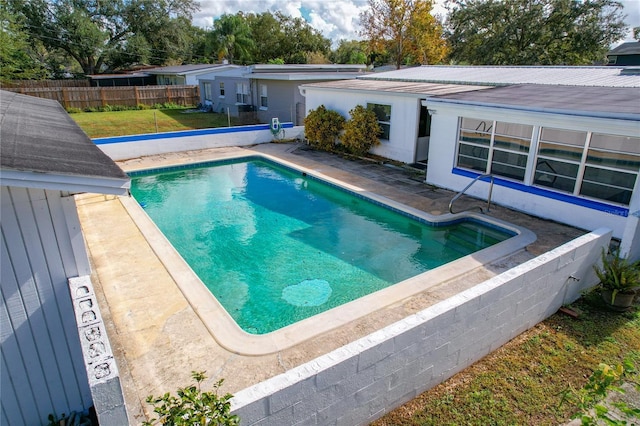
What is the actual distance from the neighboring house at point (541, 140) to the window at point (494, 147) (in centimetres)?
3

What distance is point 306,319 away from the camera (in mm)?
6023

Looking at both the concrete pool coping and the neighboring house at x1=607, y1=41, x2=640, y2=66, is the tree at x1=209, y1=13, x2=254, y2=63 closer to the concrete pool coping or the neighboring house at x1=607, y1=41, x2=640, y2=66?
the neighboring house at x1=607, y1=41, x2=640, y2=66

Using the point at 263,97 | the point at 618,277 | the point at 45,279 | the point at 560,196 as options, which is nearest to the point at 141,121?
the point at 263,97

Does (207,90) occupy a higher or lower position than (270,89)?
lower

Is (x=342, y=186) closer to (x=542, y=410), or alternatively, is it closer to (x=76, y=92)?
(x=542, y=410)

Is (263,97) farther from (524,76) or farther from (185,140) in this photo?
(524,76)

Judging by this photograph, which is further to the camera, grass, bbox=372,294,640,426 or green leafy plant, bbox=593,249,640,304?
green leafy plant, bbox=593,249,640,304

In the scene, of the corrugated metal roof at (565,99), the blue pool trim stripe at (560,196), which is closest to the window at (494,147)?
the blue pool trim stripe at (560,196)

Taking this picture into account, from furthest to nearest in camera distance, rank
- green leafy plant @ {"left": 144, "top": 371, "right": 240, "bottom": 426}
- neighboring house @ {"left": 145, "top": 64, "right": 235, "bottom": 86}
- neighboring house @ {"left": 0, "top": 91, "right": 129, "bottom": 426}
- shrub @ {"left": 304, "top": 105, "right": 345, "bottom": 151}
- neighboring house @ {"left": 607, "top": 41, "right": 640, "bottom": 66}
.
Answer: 1. neighboring house @ {"left": 145, "top": 64, "right": 235, "bottom": 86}
2. neighboring house @ {"left": 607, "top": 41, "right": 640, "bottom": 66}
3. shrub @ {"left": 304, "top": 105, "right": 345, "bottom": 151}
4. neighboring house @ {"left": 0, "top": 91, "right": 129, "bottom": 426}
5. green leafy plant @ {"left": 144, "top": 371, "right": 240, "bottom": 426}

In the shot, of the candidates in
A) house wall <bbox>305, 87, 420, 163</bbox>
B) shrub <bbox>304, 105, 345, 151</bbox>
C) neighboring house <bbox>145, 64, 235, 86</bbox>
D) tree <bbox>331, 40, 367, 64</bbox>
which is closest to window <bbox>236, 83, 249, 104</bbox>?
neighboring house <bbox>145, 64, 235, 86</bbox>

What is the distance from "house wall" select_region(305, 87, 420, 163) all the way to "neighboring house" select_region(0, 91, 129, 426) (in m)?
11.7

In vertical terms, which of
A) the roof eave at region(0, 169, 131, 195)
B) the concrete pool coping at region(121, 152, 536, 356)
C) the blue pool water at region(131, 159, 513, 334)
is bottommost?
the blue pool water at region(131, 159, 513, 334)

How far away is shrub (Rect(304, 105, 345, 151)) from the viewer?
56.1ft

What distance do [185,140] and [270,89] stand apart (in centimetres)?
768
